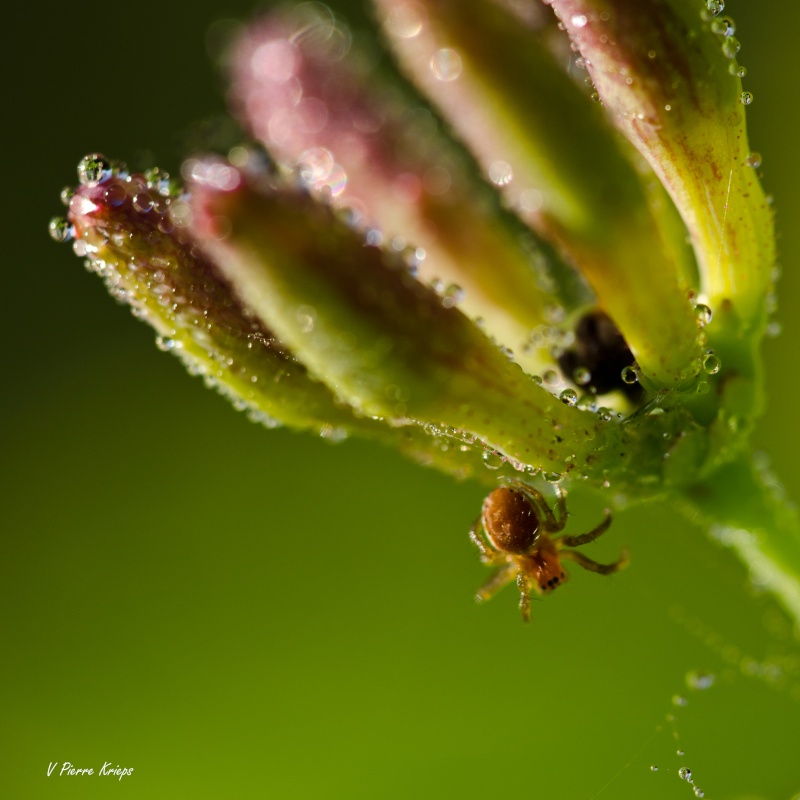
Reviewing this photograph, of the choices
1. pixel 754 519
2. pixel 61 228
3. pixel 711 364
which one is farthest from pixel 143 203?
pixel 754 519

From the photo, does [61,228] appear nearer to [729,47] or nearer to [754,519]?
[729,47]

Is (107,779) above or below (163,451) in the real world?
below

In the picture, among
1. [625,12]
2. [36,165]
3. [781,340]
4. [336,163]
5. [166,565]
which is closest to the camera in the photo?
[625,12]

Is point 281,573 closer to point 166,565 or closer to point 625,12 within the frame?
point 166,565

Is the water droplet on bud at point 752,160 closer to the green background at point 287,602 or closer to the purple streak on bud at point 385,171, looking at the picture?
the purple streak on bud at point 385,171

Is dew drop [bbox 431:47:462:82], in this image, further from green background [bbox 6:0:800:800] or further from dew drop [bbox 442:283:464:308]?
green background [bbox 6:0:800:800]

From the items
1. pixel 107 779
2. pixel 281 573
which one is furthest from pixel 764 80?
pixel 107 779

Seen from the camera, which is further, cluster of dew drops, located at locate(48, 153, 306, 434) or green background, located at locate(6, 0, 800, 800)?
green background, located at locate(6, 0, 800, 800)

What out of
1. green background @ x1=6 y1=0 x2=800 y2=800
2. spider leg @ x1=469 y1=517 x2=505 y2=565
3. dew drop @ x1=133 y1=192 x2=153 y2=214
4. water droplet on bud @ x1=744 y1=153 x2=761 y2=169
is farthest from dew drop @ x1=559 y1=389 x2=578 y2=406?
green background @ x1=6 y1=0 x2=800 y2=800
